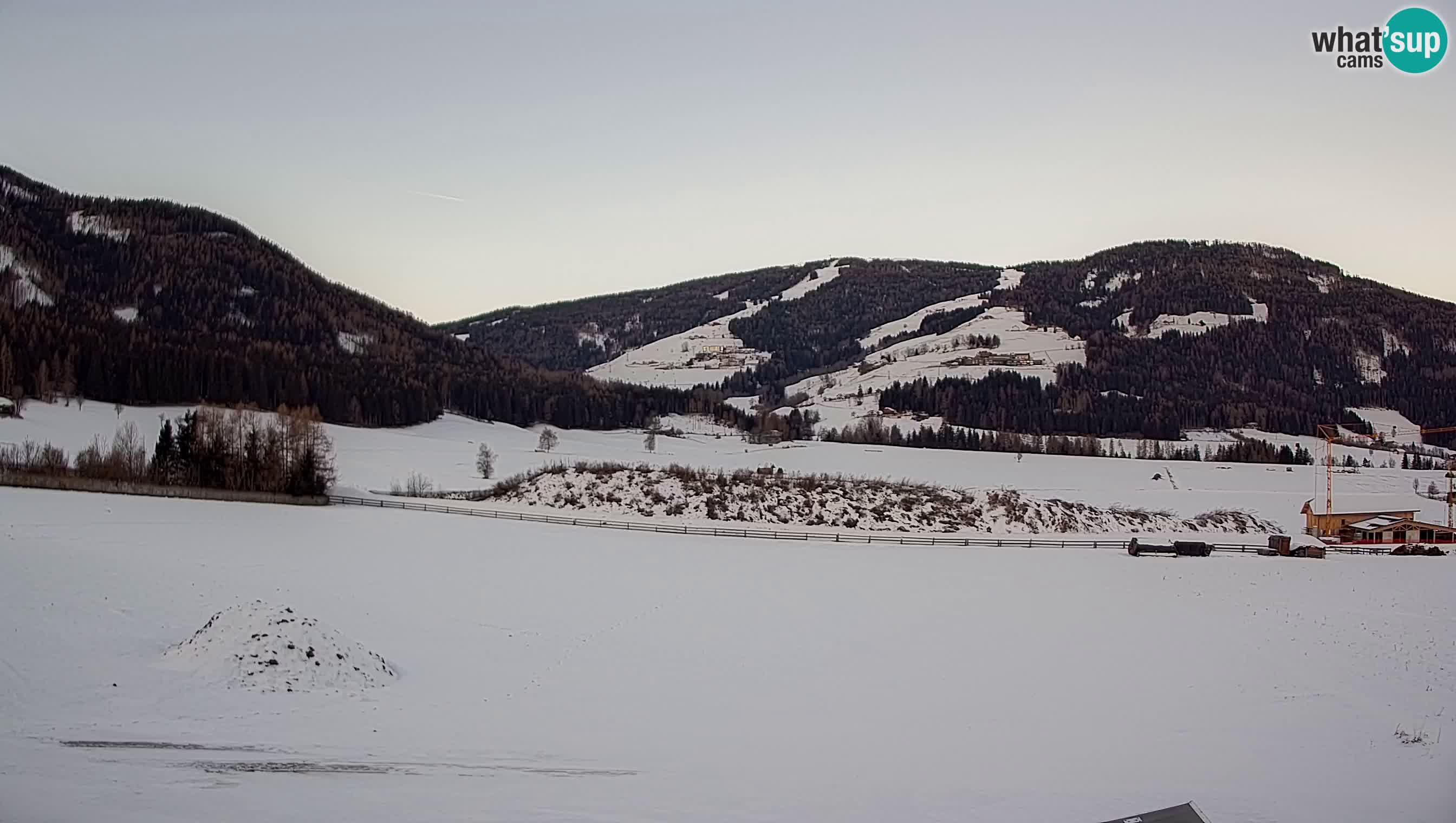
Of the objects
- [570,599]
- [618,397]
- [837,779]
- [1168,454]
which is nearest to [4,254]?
[618,397]

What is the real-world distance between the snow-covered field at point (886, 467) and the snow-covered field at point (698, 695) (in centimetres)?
2894

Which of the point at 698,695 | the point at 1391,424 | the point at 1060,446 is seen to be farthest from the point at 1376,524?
the point at 1391,424

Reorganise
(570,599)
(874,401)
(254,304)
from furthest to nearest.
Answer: (874,401), (254,304), (570,599)

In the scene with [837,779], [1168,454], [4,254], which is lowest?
[837,779]

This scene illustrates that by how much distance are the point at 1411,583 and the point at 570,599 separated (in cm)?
2738

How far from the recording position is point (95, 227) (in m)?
107

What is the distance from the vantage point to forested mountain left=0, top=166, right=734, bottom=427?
69.9 meters

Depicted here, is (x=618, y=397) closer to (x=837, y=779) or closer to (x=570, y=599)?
(x=570, y=599)

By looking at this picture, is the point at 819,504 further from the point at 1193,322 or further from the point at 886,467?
the point at 1193,322

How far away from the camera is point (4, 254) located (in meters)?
87.3

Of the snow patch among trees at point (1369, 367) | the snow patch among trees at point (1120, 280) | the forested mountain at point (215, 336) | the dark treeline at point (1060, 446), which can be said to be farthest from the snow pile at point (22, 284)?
the snow patch among trees at point (1120, 280)

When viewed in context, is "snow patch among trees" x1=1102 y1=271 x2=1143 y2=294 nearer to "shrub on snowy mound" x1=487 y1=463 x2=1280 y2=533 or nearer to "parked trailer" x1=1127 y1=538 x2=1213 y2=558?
"shrub on snowy mound" x1=487 y1=463 x2=1280 y2=533

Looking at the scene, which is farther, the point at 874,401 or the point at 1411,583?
the point at 874,401

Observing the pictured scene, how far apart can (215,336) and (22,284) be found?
1886 centimetres
